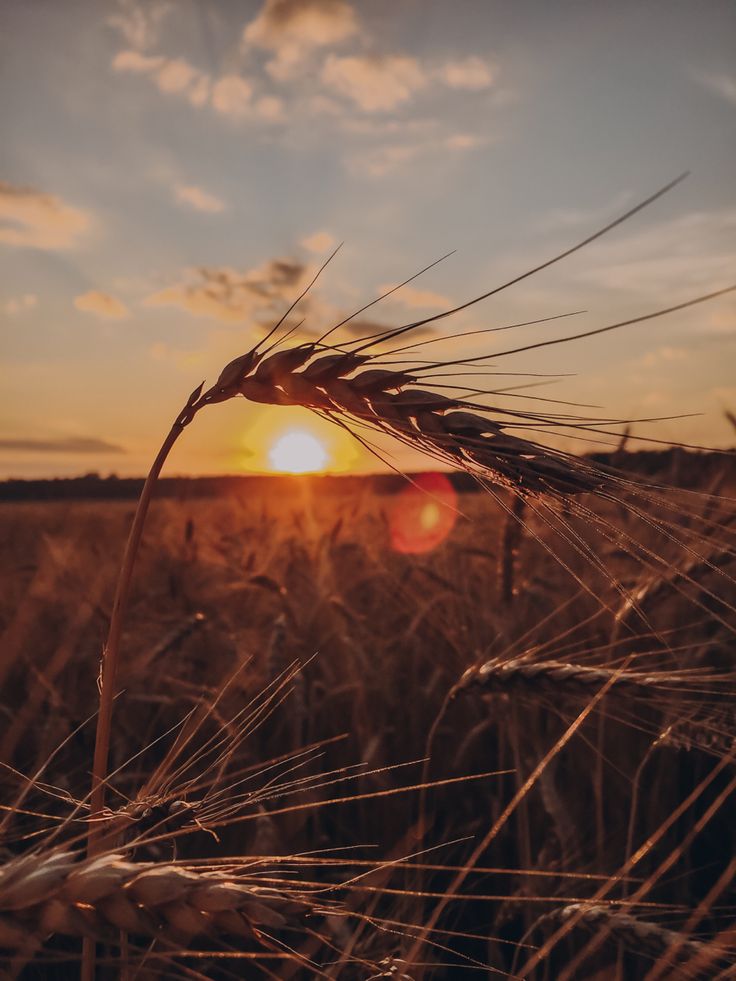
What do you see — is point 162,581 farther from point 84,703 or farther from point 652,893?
point 652,893

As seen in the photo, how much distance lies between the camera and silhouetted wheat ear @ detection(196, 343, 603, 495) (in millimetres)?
1026

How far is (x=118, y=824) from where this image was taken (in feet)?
3.65

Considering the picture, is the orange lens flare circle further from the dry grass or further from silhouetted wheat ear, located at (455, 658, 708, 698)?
silhouetted wheat ear, located at (455, 658, 708, 698)

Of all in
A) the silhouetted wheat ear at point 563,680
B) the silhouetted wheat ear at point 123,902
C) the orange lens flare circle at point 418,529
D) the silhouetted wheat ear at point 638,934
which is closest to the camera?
the silhouetted wheat ear at point 123,902

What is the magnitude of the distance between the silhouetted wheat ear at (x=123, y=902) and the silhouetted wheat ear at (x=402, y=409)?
0.58 meters

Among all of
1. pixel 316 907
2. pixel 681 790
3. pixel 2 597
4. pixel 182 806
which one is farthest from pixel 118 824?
pixel 2 597

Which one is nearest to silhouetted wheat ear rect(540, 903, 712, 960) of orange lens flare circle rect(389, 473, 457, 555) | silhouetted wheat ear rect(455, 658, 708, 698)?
silhouetted wheat ear rect(455, 658, 708, 698)

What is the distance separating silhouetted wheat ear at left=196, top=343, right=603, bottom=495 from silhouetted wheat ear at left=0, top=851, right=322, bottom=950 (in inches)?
22.7

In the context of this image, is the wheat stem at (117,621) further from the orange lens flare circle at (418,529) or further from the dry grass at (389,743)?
the orange lens flare circle at (418,529)

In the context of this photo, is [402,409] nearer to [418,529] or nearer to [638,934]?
[638,934]

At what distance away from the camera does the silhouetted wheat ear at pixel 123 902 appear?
0.78 meters

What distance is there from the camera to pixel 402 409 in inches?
43.5

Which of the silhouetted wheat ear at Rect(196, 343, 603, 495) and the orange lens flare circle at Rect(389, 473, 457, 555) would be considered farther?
the orange lens flare circle at Rect(389, 473, 457, 555)

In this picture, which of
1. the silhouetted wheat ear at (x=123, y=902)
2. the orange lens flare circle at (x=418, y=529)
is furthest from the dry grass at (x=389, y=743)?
the orange lens flare circle at (x=418, y=529)
